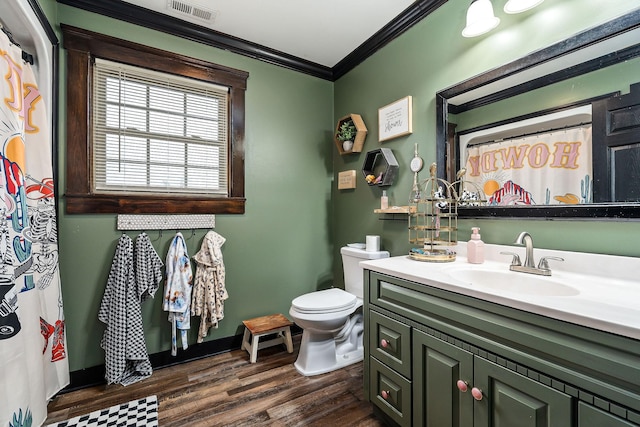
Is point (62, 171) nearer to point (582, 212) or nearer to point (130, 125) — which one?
point (130, 125)

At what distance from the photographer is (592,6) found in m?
1.22

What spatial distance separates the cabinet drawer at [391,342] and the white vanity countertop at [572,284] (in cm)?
24

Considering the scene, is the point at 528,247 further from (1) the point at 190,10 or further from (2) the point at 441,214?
(1) the point at 190,10

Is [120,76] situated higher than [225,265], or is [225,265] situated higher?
[120,76]

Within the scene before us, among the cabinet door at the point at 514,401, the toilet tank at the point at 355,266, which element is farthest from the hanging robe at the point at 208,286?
the cabinet door at the point at 514,401

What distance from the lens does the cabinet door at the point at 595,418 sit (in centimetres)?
74

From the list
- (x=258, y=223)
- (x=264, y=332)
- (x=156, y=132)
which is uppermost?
(x=156, y=132)

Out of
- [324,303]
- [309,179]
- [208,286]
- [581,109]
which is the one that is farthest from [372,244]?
[581,109]

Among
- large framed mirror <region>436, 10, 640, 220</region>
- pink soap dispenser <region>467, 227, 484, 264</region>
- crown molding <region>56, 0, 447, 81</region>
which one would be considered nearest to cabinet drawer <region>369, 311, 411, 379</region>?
pink soap dispenser <region>467, 227, 484, 264</region>

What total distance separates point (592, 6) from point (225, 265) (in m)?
2.58

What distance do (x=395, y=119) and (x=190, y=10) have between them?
1636 millimetres

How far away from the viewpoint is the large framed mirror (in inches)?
44.7

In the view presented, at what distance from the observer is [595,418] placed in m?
0.77

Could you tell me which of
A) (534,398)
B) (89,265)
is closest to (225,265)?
(89,265)
